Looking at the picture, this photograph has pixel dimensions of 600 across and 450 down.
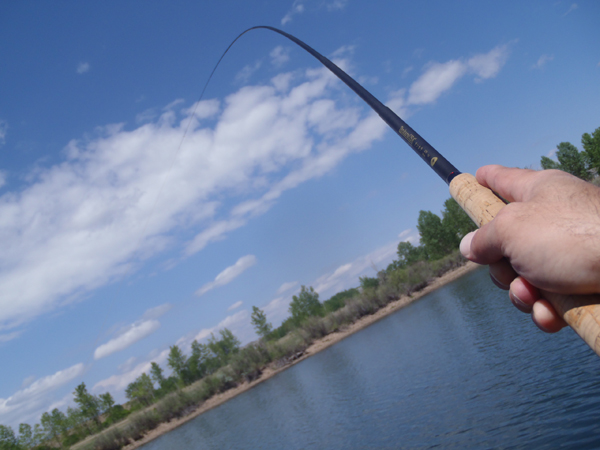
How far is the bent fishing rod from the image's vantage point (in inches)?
56.6

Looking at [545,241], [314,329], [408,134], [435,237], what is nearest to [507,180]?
[545,241]

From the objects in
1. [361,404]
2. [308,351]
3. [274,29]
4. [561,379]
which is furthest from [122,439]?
[274,29]

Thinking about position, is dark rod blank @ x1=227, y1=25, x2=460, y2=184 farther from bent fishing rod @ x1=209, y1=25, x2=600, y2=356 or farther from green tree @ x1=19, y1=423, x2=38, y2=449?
green tree @ x1=19, y1=423, x2=38, y2=449

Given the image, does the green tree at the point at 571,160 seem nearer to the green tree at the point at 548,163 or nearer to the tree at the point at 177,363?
the green tree at the point at 548,163

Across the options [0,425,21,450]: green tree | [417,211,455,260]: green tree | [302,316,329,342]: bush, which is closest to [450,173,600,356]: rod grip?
[302,316,329,342]: bush

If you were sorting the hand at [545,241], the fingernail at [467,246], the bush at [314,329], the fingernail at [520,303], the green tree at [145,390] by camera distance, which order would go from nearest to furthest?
the hand at [545,241] < the fingernail at [520,303] < the fingernail at [467,246] < the bush at [314,329] < the green tree at [145,390]

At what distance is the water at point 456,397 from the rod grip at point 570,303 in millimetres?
10880

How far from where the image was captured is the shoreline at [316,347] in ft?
184

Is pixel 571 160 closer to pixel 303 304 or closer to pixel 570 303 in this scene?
pixel 303 304

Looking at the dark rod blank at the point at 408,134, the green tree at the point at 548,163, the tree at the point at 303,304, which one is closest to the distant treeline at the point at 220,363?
→ the tree at the point at 303,304

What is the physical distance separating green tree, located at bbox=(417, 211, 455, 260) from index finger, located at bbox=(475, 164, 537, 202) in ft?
331

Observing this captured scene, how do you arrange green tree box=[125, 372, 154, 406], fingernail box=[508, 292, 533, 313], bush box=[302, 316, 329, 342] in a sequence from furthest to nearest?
green tree box=[125, 372, 154, 406]
bush box=[302, 316, 329, 342]
fingernail box=[508, 292, 533, 313]

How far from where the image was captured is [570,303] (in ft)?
4.97

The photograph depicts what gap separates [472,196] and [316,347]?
6654 cm
